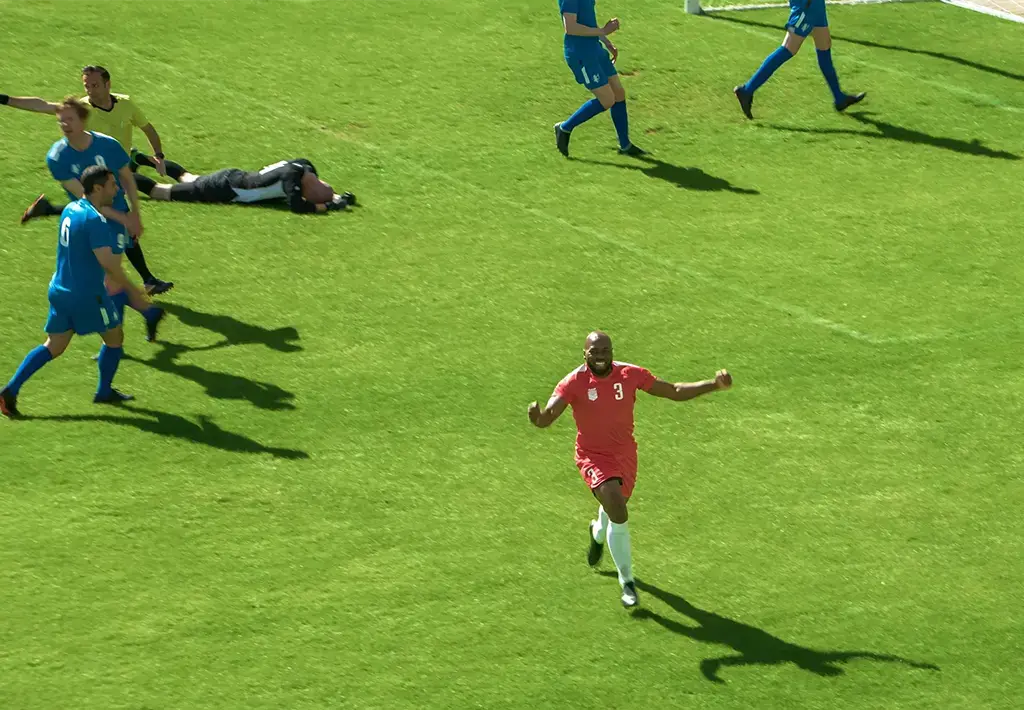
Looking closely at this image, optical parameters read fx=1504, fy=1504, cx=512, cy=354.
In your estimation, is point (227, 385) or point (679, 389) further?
point (227, 385)

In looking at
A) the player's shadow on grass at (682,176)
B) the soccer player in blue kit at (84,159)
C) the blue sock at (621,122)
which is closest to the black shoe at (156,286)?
the soccer player in blue kit at (84,159)

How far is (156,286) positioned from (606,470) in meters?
5.97

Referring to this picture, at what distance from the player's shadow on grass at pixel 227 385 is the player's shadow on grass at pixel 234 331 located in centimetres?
33

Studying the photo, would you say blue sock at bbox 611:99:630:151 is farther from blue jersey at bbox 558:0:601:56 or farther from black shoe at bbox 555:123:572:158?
blue jersey at bbox 558:0:601:56

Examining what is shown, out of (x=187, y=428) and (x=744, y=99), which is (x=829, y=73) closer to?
(x=744, y=99)

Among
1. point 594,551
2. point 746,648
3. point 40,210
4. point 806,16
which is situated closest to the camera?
point 746,648

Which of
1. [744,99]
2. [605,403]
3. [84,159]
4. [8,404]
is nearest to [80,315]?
[8,404]

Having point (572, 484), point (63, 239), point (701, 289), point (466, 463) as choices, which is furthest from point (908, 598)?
point (63, 239)

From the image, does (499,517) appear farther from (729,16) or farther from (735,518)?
(729,16)

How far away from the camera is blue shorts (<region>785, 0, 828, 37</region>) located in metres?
18.0

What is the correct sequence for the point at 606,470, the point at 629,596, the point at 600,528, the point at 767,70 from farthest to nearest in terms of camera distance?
1. the point at 767,70
2. the point at 600,528
3. the point at 629,596
4. the point at 606,470

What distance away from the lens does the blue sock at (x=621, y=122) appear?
1702 centimetres

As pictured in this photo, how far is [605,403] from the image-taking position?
9594mm

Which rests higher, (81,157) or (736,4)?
(736,4)
